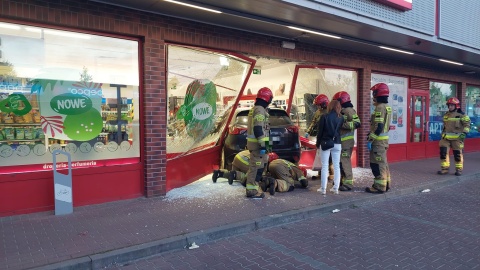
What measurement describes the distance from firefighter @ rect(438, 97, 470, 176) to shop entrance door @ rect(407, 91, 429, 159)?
2404mm

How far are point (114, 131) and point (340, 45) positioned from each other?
5.92 metres

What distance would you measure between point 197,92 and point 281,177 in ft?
8.34

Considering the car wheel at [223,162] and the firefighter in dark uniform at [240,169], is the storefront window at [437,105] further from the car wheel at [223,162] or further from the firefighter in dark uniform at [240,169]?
the firefighter in dark uniform at [240,169]

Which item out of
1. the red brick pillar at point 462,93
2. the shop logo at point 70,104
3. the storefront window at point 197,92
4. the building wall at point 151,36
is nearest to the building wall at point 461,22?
the building wall at point 151,36

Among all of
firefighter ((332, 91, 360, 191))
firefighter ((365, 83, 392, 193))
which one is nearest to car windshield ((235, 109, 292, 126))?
firefighter ((332, 91, 360, 191))

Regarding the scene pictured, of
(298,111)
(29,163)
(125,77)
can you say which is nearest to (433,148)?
(298,111)

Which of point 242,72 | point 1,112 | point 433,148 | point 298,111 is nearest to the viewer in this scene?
point 1,112

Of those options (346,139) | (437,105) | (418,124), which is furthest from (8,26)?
(437,105)

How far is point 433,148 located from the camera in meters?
13.1

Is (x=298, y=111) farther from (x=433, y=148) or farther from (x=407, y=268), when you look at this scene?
(x=407, y=268)

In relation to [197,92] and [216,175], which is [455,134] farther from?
[197,92]

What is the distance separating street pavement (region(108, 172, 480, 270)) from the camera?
412 cm

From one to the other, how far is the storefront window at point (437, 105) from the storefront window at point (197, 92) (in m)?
8.16

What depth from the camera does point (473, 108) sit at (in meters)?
15.3
